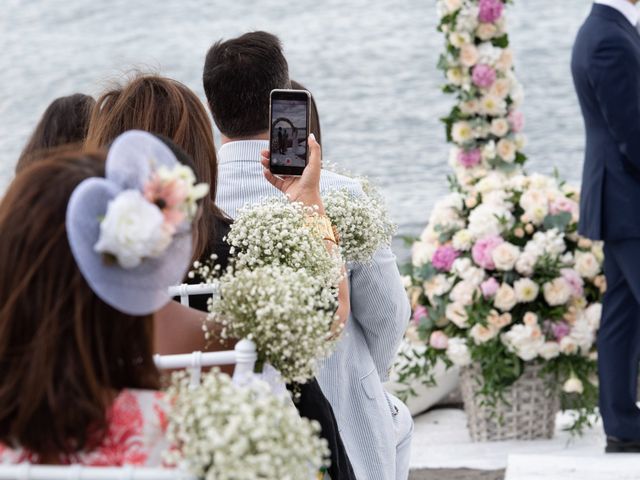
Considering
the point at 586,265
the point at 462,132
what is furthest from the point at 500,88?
the point at 586,265

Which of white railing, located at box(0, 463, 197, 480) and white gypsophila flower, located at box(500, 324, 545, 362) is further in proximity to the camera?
white gypsophila flower, located at box(500, 324, 545, 362)

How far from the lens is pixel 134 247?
4.86 feet

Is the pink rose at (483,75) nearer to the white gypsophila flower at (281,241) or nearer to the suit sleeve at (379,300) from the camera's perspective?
the suit sleeve at (379,300)

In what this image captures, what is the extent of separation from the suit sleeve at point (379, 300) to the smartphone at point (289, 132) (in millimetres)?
330

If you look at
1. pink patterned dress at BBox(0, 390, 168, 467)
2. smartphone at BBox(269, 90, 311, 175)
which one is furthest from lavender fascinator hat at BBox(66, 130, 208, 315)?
smartphone at BBox(269, 90, 311, 175)

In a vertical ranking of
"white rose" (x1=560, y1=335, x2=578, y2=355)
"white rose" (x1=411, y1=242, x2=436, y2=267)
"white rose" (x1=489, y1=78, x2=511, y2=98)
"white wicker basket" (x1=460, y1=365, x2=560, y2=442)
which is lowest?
"white wicker basket" (x1=460, y1=365, x2=560, y2=442)

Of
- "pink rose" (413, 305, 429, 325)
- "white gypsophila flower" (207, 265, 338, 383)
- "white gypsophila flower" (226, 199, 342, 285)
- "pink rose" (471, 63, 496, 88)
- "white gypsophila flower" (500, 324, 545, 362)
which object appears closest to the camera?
"white gypsophila flower" (207, 265, 338, 383)

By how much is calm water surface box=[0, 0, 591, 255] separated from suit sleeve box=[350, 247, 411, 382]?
626 cm

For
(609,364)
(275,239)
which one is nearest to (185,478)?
(275,239)

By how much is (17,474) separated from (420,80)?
15.5 meters

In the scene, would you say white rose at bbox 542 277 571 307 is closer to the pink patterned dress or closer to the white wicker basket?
the white wicker basket

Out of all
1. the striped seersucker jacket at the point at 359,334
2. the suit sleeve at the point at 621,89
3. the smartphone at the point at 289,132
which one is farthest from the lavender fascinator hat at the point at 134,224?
the suit sleeve at the point at 621,89

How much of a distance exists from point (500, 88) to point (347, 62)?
13.5 m

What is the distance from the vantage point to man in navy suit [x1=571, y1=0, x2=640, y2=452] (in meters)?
3.91
